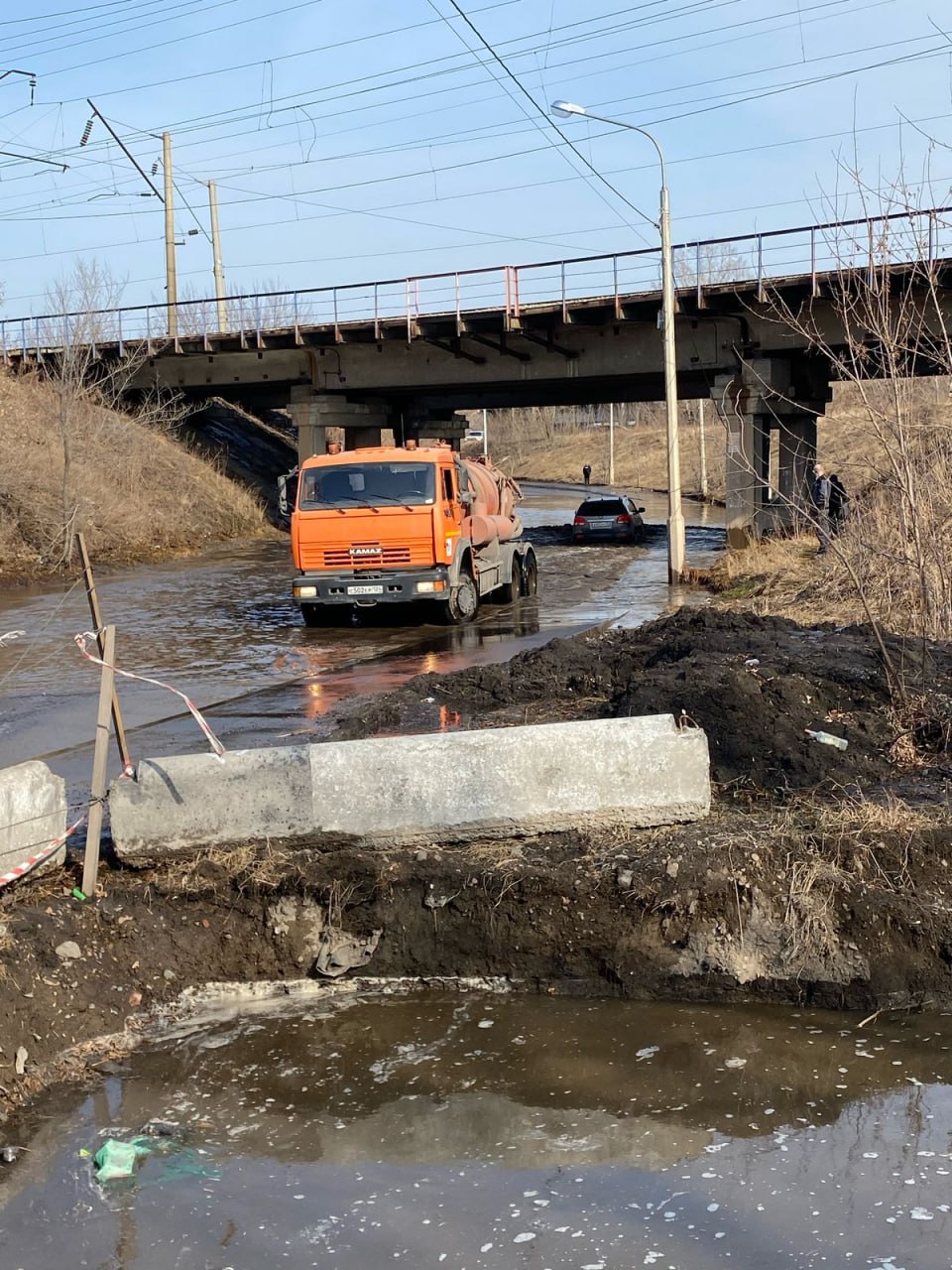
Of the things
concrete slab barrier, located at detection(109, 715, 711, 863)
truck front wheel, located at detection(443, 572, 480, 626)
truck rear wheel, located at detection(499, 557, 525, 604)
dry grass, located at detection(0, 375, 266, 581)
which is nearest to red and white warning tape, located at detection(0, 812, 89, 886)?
concrete slab barrier, located at detection(109, 715, 711, 863)

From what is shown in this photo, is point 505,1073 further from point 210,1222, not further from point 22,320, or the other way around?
point 22,320

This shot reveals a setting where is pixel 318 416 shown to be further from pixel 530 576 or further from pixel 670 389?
pixel 670 389

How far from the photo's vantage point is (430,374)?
36781 millimetres

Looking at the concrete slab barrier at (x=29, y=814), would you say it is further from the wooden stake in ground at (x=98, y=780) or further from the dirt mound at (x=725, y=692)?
the dirt mound at (x=725, y=692)

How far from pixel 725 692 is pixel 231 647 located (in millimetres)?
10422

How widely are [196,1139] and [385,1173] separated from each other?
0.74 metres

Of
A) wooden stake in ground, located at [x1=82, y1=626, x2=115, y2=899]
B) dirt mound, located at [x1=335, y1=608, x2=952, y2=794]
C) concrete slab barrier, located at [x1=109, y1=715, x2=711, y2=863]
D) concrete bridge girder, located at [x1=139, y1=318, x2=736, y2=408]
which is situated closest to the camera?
wooden stake in ground, located at [x1=82, y1=626, x2=115, y2=899]

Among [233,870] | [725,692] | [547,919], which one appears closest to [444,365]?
[725,692]

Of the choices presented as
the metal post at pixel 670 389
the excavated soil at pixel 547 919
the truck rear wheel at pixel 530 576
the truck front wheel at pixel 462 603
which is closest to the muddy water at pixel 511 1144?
the excavated soil at pixel 547 919

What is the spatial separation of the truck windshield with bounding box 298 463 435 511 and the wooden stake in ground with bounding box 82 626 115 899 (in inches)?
477

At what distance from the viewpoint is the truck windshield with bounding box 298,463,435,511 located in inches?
725

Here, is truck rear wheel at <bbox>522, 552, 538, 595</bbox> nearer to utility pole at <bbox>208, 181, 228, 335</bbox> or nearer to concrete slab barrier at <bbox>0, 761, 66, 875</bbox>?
concrete slab barrier at <bbox>0, 761, 66, 875</bbox>

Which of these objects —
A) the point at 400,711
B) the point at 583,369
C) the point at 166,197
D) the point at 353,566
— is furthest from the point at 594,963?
the point at 166,197

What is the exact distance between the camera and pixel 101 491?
3431cm
